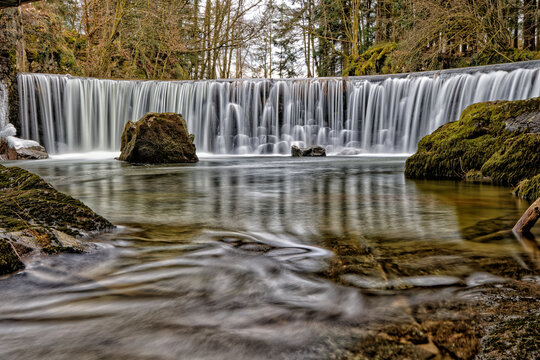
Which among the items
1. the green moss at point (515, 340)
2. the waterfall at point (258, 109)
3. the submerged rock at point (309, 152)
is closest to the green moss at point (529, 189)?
the green moss at point (515, 340)

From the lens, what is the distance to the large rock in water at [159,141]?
10805mm

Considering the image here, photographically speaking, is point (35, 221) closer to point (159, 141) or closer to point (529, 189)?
point (529, 189)

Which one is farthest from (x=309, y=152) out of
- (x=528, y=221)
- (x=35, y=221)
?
(x=35, y=221)

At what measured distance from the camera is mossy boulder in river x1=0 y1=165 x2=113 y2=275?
73.5 inches

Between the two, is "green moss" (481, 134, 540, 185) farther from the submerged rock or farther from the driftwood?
the submerged rock

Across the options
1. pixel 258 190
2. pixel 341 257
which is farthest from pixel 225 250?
pixel 258 190

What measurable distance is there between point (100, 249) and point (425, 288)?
5.73ft

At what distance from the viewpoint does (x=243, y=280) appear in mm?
1795

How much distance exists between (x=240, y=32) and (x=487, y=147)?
1673cm

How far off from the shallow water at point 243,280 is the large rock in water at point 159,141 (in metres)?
7.51

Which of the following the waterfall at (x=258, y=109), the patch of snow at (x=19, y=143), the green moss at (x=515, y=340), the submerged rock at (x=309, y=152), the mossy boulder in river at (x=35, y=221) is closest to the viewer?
the green moss at (x=515, y=340)

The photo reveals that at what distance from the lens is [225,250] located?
91.3 inches

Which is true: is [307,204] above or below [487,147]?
below

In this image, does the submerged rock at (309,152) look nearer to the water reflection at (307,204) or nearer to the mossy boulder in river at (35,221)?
the water reflection at (307,204)
